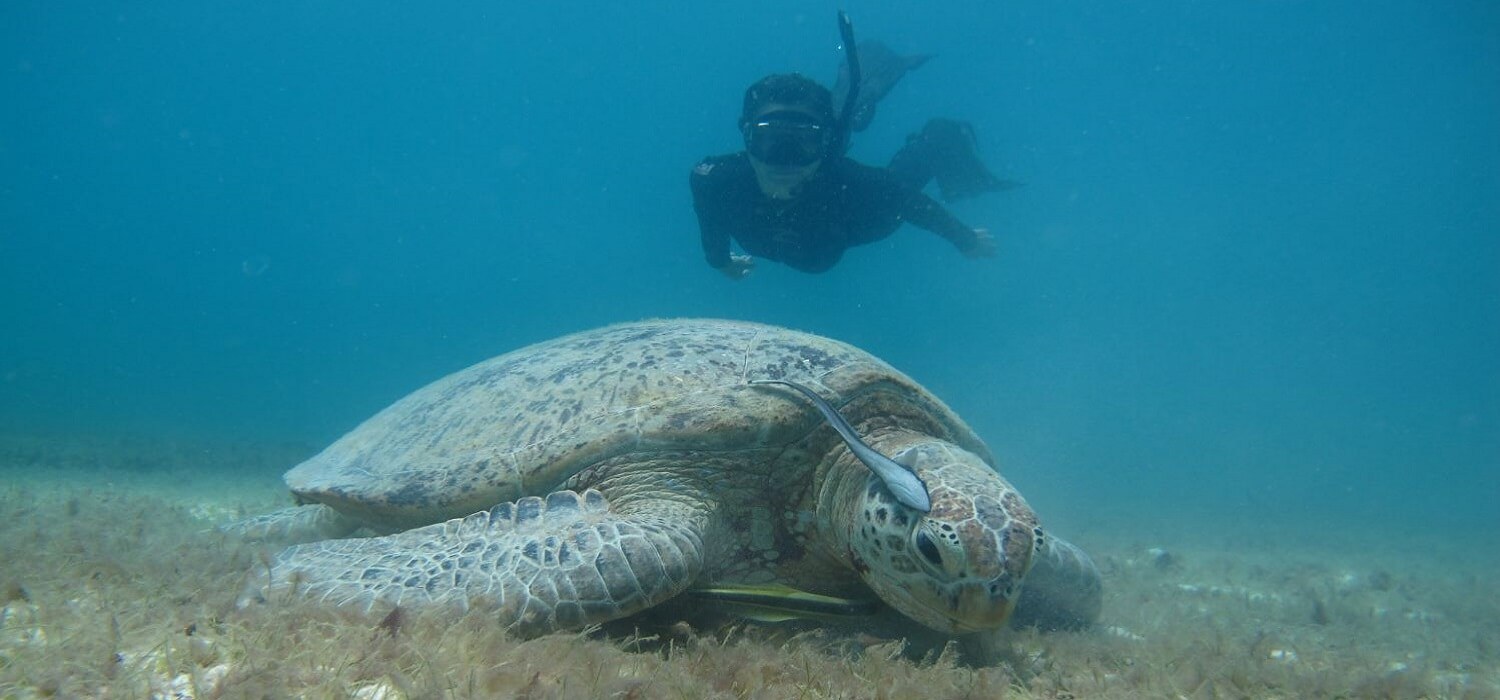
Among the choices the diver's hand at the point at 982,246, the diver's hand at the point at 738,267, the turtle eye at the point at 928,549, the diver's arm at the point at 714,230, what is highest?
the diver's hand at the point at 982,246

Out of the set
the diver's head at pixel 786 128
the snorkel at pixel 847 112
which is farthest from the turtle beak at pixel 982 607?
the snorkel at pixel 847 112

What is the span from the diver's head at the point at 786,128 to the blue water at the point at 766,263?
3322 centimetres

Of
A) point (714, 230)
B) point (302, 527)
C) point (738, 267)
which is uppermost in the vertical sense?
point (714, 230)

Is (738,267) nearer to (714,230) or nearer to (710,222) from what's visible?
(714,230)

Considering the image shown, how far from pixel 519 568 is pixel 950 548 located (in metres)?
1.62

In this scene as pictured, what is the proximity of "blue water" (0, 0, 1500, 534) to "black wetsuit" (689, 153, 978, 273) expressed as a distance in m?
31.6

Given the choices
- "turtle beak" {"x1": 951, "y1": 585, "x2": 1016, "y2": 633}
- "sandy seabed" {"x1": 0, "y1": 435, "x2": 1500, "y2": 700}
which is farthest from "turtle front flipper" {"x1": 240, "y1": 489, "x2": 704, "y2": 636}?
"turtle beak" {"x1": 951, "y1": 585, "x2": 1016, "y2": 633}

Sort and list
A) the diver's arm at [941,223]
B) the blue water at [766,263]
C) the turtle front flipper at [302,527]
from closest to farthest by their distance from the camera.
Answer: the turtle front flipper at [302,527] → the diver's arm at [941,223] → the blue water at [766,263]

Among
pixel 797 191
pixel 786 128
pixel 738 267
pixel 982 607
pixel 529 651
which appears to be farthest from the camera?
pixel 738 267

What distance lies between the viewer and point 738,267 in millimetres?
9359

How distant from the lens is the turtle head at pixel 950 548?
2.34 meters

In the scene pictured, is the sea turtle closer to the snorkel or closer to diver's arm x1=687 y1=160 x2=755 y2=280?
diver's arm x1=687 y1=160 x2=755 y2=280

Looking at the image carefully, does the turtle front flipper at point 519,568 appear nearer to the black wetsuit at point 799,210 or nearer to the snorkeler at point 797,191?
the snorkeler at point 797,191

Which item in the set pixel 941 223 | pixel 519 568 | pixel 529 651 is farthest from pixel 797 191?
pixel 529 651
